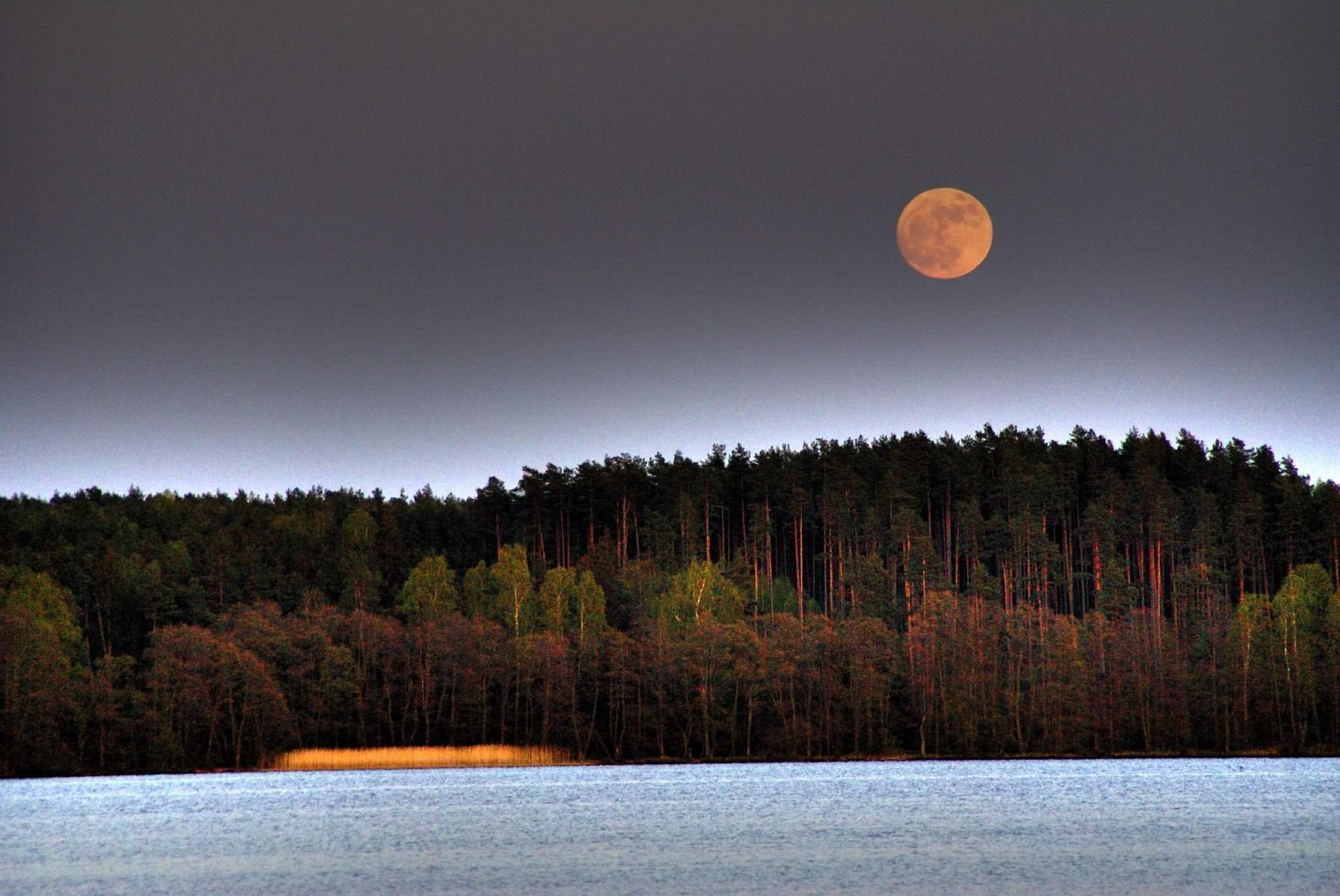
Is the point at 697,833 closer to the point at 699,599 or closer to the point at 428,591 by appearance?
the point at 699,599

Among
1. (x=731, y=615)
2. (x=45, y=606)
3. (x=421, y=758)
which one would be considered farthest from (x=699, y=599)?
(x=45, y=606)

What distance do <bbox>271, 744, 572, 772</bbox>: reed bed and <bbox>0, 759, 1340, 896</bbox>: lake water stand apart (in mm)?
12026

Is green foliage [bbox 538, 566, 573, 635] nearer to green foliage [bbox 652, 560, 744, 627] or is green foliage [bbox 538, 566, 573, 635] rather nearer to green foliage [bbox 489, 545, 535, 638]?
green foliage [bbox 489, 545, 535, 638]

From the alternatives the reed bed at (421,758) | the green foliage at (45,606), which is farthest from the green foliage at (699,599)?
the green foliage at (45,606)

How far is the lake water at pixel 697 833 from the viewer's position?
109 feet

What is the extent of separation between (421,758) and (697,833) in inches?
1852

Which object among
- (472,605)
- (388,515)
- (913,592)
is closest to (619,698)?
(472,605)

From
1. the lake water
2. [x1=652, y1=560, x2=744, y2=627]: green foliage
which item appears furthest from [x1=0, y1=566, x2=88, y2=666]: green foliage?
[x1=652, y1=560, x2=744, y2=627]: green foliage

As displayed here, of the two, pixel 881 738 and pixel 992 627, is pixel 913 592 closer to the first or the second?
pixel 992 627

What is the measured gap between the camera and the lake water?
1313 inches

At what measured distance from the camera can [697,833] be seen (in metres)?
43.3

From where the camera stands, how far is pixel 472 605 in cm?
10650

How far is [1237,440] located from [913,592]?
119 ft

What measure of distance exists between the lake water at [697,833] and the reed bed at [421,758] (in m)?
12.0
